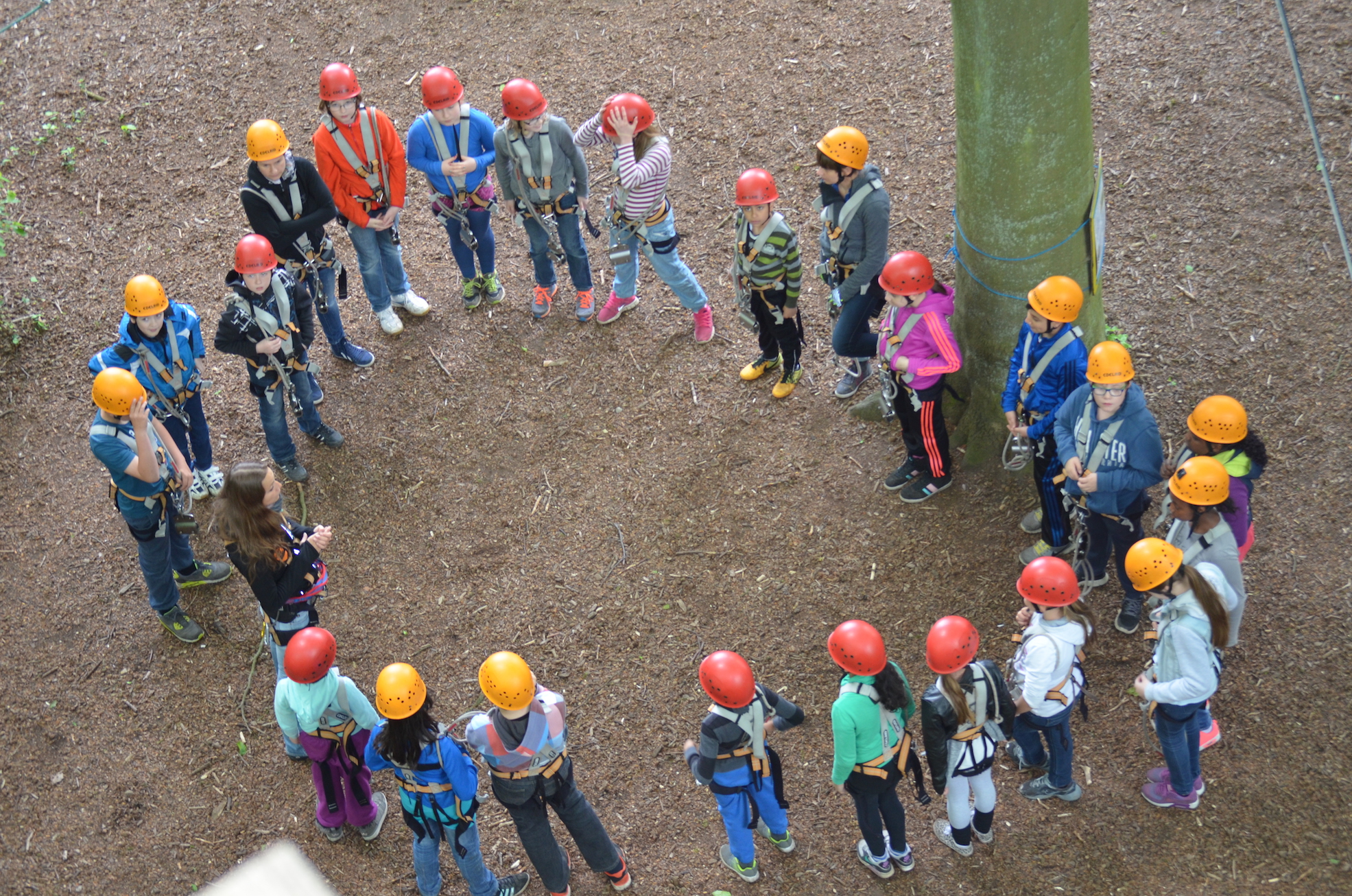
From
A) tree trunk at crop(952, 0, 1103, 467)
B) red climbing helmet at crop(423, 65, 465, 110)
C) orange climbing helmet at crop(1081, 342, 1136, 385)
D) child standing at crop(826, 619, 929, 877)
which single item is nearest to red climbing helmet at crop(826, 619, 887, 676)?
child standing at crop(826, 619, 929, 877)

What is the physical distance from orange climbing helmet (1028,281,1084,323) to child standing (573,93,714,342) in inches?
113

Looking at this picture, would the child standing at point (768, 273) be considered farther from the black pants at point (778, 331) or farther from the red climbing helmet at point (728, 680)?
the red climbing helmet at point (728, 680)

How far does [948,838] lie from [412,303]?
18.7 ft

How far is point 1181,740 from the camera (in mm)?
5277

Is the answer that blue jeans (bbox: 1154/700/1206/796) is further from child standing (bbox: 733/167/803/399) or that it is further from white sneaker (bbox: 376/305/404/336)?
white sneaker (bbox: 376/305/404/336)

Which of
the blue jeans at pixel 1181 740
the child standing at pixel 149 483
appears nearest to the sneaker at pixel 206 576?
the child standing at pixel 149 483

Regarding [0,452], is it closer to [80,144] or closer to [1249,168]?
[80,144]

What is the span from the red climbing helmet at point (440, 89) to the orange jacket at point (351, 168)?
1.20 feet

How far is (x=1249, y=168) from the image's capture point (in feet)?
27.9

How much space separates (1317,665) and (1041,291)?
100 inches

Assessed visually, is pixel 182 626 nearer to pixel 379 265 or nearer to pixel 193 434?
pixel 193 434

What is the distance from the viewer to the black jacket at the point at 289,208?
24.8ft

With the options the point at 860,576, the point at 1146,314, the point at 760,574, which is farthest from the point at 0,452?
the point at 1146,314

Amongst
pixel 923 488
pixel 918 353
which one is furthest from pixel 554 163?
pixel 923 488
